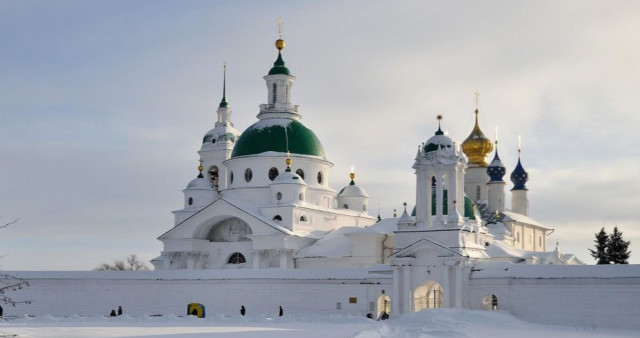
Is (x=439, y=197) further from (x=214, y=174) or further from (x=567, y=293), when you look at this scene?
(x=214, y=174)

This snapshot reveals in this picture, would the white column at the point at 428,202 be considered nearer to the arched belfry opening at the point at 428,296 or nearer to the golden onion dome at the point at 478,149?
the arched belfry opening at the point at 428,296

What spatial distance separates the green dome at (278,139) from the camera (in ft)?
159

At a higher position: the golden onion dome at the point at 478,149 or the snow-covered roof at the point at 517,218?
the golden onion dome at the point at 478,149

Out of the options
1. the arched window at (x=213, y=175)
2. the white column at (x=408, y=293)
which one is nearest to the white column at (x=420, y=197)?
the white column at (x=408, y=293)

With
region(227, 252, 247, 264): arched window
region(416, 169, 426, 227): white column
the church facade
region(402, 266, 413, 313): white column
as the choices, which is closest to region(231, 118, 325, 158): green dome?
the church facade

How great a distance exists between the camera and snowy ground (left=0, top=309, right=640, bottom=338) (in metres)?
19.9

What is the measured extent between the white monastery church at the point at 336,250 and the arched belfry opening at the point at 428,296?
0.25ft

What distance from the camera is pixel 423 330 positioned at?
2302 centimetres

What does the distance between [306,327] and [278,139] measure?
2430cm

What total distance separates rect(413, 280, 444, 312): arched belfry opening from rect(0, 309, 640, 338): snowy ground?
12.7ft

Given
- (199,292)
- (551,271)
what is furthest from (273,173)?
(551,271)

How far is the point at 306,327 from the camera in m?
24.9

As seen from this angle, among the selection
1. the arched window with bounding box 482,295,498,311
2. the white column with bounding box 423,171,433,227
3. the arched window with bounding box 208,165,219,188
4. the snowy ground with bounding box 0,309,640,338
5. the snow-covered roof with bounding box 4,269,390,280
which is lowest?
the snowy ground with bounding box 0,309,640,338

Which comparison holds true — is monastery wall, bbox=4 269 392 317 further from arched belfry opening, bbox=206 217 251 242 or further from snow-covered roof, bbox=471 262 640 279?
arched belfry opening, bbox=206 217 251 242
